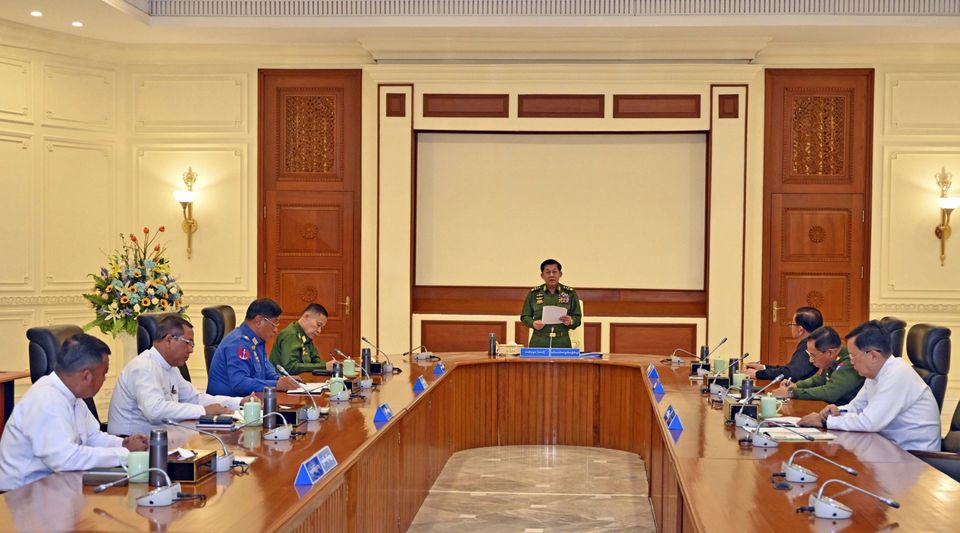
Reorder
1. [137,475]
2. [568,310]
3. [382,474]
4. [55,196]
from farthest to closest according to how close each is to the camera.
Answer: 1. [55,196]
2. [568,310]
3. [382,474]
4. [137,475]

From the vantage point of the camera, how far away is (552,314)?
24.2ft

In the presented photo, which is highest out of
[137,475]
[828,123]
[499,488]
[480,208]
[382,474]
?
[828,123]

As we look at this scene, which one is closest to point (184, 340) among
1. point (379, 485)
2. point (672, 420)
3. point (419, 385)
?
point (379, 485)

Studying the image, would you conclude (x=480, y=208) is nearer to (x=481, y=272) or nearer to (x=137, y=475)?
(x=481, y=272)

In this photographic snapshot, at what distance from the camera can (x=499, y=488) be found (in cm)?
583

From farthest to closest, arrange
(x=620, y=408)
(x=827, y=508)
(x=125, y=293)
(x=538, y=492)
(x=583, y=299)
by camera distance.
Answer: (x=583, y=299) < (x=620, y=408) < (x=125, y=293) < (x=538, y=492) < (x=827, y=508)

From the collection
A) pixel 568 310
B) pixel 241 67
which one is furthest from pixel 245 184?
pixel 568 310

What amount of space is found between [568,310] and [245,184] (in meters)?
3.30

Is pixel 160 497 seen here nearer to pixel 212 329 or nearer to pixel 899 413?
pixel 899 413

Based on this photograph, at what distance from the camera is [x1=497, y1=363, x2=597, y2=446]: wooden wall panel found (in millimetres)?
7180

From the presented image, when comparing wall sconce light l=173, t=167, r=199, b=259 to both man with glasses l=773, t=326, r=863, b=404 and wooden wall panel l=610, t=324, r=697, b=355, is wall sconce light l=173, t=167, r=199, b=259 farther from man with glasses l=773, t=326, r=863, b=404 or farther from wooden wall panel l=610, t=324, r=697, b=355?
man with glasses l=773, t=326, r=863, b=404

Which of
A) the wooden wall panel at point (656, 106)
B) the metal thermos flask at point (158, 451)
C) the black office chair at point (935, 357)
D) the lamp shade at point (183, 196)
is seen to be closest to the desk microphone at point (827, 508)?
the metal thermos flask at point (158, 451)

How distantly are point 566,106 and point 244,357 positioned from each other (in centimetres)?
442

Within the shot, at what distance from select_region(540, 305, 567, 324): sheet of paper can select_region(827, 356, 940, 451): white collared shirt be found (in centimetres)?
317
